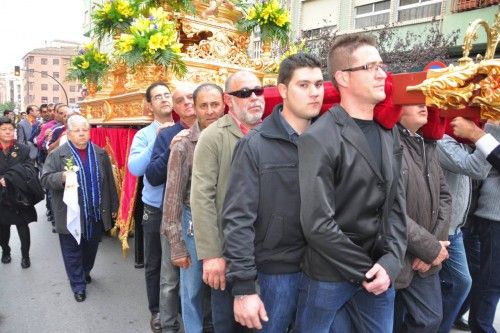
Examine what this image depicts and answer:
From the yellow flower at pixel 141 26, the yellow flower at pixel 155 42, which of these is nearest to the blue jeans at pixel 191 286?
the yellow flower at pixel 155 42

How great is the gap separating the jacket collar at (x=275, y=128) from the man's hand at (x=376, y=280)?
685 millimetres

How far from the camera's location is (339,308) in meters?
1.78

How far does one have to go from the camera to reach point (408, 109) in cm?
217

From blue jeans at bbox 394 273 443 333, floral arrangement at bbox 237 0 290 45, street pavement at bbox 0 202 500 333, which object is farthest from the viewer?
floral arrangement at bbox 237 0 290 45

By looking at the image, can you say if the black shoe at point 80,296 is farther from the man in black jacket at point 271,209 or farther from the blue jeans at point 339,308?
the blue jeans at point 339,308

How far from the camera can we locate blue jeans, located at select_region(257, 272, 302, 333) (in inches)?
72.0

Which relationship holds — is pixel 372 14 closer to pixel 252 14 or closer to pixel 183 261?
pixel 252 14

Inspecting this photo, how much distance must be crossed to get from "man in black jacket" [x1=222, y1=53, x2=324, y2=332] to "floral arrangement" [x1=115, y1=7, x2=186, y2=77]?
2382mm

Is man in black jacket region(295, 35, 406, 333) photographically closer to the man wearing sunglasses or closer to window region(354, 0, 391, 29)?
the man wearing sunglasses

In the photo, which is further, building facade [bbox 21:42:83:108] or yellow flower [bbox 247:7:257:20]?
building facade [bbox 21:42:83:108]

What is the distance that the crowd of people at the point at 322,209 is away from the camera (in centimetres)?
163

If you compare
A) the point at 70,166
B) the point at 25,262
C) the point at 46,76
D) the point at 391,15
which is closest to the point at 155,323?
the point at 70,166

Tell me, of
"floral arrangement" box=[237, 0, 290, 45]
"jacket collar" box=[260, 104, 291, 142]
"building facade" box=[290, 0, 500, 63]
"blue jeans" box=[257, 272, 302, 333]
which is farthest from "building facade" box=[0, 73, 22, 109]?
"blue jeans" box=[257, 272, 302, 333]

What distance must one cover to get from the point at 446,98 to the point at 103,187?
3384 mm
